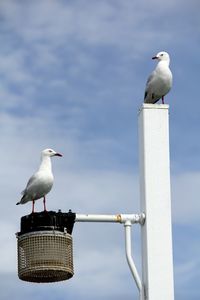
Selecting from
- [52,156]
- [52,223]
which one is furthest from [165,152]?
[52,156]

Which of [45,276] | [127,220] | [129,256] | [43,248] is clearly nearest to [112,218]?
[127,220]

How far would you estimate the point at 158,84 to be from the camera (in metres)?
8.91

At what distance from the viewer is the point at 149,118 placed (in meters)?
7.49

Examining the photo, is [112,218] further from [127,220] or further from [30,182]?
[30,182]

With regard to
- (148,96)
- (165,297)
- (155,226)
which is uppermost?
(148,96)

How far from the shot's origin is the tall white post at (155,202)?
7078 mm

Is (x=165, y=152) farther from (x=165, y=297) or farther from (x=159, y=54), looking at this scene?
(x=159, y=54)

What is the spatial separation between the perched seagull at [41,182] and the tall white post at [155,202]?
6.97 feet

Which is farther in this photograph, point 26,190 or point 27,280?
point 26,190

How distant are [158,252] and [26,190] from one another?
3162mm

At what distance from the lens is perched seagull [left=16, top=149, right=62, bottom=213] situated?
9.38 metres

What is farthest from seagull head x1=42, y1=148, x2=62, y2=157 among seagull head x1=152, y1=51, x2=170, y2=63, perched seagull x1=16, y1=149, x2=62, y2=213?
seagull head x1=152, y1=51, x2=170, y2=63

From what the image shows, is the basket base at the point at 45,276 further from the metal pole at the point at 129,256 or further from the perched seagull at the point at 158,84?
the perched seagull at the point at 158,84

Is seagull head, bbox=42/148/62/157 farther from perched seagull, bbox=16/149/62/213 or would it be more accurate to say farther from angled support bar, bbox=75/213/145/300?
angled support bar, bbox=75/213/145/300
